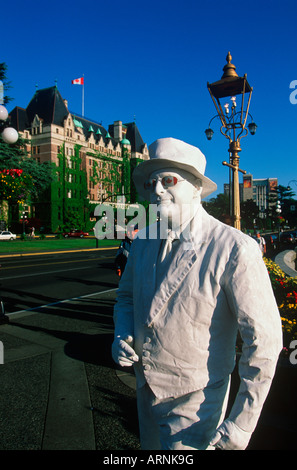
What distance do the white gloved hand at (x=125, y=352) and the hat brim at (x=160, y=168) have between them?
0.80 metres

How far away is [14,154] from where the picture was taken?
25125 mm

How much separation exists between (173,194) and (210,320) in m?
0.64

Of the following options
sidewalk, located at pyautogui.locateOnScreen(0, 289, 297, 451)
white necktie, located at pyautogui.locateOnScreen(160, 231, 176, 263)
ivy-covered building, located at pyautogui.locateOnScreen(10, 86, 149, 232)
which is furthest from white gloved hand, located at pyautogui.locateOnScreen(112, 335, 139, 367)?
ivy-covered building, located at pyautogui.locateOnScreen(10, 86, 149, 232)

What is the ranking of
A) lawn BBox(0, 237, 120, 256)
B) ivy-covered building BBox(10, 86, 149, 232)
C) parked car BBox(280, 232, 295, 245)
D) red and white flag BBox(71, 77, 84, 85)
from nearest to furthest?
lawn BBox(0, 237, 120, 256) → parked car BBox(280, 232, 295, 245) → ivy-covered building BBox(10, 86, 149, 232) → red and white flag BBox(71, 77, 84, 85)

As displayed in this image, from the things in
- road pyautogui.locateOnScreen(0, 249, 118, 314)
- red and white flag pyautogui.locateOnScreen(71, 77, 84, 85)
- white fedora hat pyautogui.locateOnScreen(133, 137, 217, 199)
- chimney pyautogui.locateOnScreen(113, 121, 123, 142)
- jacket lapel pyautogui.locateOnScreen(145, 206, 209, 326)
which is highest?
red and white flag pyautogui.locateOnScreen(71, 77, 84, 85)

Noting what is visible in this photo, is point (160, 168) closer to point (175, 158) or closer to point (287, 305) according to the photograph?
point (175, 158)

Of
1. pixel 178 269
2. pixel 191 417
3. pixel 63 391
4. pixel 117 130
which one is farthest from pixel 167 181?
pixel 117 130

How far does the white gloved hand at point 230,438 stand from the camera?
1355 mm

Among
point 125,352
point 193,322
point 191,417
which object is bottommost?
point 191,417

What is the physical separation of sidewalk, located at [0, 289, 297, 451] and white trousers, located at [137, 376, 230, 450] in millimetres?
1551

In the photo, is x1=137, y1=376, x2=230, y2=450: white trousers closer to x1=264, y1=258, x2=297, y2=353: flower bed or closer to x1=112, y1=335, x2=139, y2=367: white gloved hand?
x1=112, y1=335, x2=139, y2=367: white gloved hand

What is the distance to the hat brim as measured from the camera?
1743 mm

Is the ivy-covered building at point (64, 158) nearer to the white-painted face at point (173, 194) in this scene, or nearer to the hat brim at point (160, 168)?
the hat brim at point (160, 168)

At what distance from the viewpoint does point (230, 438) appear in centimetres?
135
